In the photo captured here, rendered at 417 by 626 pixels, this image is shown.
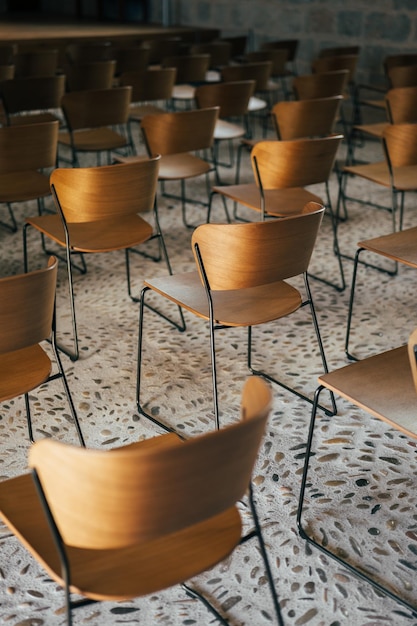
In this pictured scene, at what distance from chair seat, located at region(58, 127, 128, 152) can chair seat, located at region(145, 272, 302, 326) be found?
2544 mm

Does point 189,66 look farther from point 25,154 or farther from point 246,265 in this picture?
point 246,265

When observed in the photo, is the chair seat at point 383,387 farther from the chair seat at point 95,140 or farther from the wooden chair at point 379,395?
the chair seat at point 95,140

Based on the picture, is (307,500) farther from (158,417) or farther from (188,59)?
(188,59)

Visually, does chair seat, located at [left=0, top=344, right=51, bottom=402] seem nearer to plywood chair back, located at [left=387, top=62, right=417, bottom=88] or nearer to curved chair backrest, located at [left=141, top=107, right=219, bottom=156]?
curved chair backrest, located at [left=141, top=107, right=219, bottom=156]

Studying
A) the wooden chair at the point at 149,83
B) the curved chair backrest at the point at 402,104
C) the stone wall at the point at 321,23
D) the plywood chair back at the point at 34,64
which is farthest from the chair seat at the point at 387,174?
the stone wall at the point at 321,23

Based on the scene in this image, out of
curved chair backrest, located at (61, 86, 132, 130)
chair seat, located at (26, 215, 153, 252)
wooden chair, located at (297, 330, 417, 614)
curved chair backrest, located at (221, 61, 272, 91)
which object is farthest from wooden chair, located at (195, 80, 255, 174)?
wooden chair, located at (297, 330, 417, 614)

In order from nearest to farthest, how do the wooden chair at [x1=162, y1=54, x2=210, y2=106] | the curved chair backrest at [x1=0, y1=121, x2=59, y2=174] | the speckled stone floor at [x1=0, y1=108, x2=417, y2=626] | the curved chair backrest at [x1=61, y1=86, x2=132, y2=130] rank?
the speckled stone floor at [x1=0, y1=108, x2=417, y2=626] → the curved chair backrest at [x1=0, y1=121, x2=59, y2=174] → the curved chair backrest at [x1=61, y1=86, x2=132, y2=130] → the wooden chair at [x1=162, y1=54, x2=210, y2=106]

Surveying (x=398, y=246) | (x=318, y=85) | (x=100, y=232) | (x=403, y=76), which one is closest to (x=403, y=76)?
(x=403, y=76)

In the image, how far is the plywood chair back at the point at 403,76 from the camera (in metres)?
7.39

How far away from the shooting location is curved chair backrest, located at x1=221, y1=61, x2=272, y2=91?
7.23 metres

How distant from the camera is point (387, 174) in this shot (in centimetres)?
513

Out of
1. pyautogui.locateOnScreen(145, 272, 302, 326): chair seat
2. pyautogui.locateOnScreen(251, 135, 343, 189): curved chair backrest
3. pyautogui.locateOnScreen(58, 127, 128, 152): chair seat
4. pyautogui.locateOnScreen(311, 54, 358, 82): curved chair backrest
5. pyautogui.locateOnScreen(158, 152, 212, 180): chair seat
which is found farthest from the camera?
pyautogui.locateOnScreen(311, 54, 358, 82): curved chair backrest

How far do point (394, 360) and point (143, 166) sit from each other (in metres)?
1.70

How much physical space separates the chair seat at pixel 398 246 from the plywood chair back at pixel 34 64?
558 centimetres
